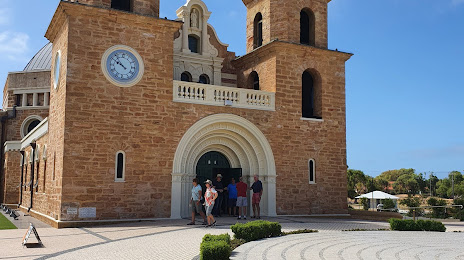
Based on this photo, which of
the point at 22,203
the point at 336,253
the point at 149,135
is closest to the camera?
the point at 336,253

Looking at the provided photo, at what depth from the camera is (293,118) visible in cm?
1970

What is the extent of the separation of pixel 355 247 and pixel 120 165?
9.07m

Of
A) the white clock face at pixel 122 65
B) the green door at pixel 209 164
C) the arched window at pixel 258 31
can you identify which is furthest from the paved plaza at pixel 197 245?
the arched window at pixel 258 31

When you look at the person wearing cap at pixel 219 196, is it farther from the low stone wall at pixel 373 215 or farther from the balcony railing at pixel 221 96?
the low stone wall at pixel 373 215

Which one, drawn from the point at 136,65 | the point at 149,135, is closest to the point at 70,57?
the point at 136,65

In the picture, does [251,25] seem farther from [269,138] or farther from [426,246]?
[426,246]

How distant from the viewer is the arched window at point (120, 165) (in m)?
16.2

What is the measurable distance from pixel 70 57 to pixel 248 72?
29.1 feet

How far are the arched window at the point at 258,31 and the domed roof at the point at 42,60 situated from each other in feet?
58.3

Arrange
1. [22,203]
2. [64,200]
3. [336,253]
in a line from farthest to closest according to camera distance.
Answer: [22,203]
[64,200]
[336,253]

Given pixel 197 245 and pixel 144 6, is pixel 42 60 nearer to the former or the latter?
pixel 144 6

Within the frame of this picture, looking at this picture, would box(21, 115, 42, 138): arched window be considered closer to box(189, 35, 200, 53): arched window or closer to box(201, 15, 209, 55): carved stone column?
box(189, 35, 200, 53): arched window

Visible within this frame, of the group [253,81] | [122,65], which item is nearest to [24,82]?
[253,81]

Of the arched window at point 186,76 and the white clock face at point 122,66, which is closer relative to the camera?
the white clock face at point 122,66
